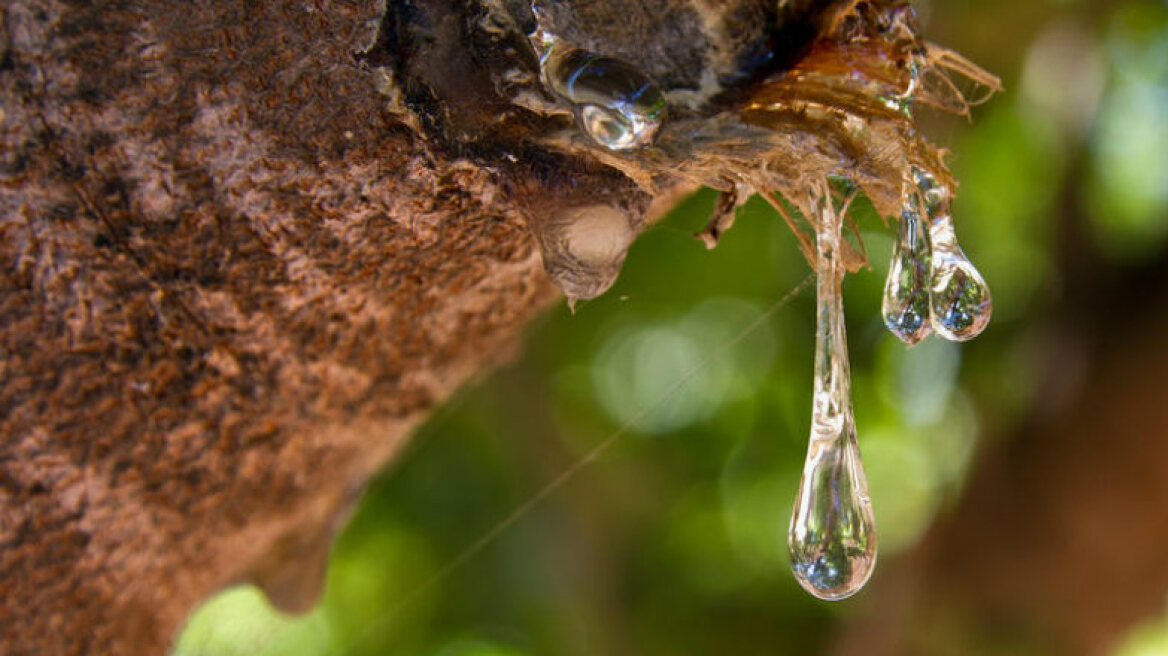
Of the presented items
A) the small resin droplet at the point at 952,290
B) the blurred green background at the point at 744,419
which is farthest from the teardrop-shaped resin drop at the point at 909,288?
the blurred green background at the point at 744,419

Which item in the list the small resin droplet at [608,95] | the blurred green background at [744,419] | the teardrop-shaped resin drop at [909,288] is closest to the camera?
the small resin droplet at [608,95]

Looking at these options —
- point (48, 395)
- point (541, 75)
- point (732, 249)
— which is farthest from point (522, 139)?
point (732, 249)

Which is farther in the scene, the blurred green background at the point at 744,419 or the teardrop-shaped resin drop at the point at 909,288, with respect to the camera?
the blurred green background at the point at 744,419

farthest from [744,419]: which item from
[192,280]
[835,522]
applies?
[192,280]

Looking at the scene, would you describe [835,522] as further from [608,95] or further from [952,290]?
[608,95]

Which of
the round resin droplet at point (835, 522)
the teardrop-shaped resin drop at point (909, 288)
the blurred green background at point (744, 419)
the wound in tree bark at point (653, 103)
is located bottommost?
the blurred green background at point (744, 419)

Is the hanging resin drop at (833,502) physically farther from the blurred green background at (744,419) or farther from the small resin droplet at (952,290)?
the blurred green background at (744,419)

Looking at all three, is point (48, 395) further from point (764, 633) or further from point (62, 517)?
point (764, 633)
